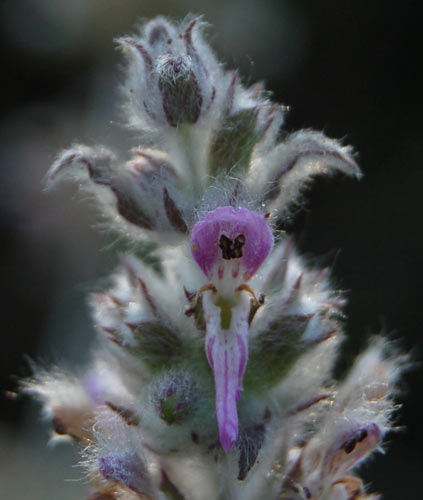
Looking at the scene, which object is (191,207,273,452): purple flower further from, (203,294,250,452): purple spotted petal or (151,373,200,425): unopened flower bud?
(151,373,200,425): unopened flower bud

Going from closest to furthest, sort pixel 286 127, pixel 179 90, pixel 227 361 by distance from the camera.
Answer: pixel 227 361, pixel 179 90, pixel 286 127

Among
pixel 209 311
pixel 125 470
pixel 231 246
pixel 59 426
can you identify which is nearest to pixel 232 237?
pixel 231 246

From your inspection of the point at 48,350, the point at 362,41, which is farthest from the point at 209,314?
the point at 362,41

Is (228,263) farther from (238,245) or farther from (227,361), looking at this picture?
(227,361)

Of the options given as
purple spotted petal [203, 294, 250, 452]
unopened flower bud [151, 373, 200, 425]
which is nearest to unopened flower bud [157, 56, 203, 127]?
purple spotted petal [203, 294, 250, 452]

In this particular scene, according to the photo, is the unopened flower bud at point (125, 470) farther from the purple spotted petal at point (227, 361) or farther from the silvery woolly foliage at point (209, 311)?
the purple spotted petal at point (227, 361)

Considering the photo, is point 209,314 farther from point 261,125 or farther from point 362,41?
point 362,41

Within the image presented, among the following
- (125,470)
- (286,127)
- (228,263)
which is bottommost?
(125,470)
